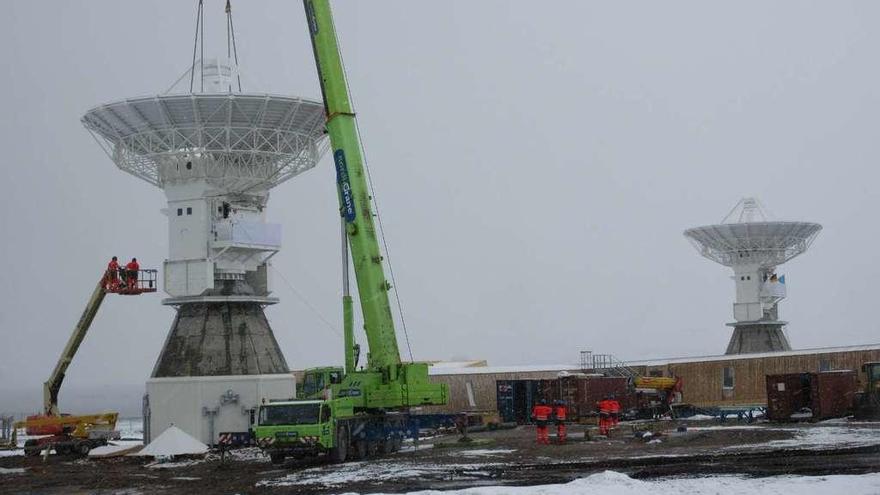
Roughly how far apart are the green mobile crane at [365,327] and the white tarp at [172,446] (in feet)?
16.4

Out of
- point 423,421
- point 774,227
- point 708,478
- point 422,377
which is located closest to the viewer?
point 708,478

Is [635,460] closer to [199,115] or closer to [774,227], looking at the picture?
[199,115]

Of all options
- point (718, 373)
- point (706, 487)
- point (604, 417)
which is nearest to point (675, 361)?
point (718, 373)

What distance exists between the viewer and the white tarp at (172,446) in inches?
1548

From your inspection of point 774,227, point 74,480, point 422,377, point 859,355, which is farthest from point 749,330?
point 74,480

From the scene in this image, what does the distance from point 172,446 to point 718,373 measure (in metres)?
32.7

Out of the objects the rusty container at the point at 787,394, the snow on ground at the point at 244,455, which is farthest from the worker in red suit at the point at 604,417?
the snow on ground at the point at 244,455

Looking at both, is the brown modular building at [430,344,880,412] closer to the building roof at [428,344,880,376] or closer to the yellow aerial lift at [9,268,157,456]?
the building roof at [428,344,880,376]

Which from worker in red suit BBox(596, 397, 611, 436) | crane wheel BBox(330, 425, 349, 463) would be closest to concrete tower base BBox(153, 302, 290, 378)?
crane wheel BBox(330, 425, 349, 463)

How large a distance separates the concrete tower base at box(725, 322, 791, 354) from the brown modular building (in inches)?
664

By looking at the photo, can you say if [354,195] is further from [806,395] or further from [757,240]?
[757,240]

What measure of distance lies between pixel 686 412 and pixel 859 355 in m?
9.47

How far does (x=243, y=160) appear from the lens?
4888 centimetres

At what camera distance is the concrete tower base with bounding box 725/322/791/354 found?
8094 cm
